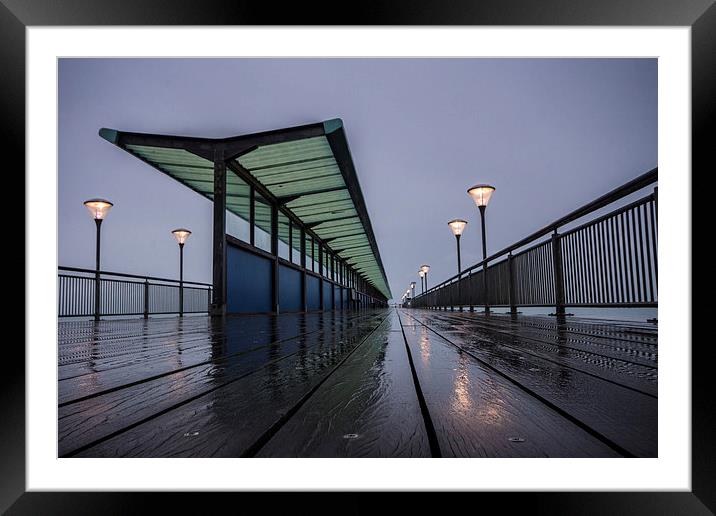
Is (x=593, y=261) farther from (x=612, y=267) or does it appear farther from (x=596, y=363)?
(x=596, y=363)

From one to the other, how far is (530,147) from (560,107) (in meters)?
8.82

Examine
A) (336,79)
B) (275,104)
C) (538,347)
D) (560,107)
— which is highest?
(336,79)

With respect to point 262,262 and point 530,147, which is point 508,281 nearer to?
point 262,262

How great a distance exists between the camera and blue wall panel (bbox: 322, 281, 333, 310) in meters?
15.2

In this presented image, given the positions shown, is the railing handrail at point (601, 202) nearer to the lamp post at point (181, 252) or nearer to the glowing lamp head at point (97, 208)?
the glowing lamp head at point (97, 208)

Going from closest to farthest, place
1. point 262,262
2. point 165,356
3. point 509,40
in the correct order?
point 509,40
point 165,356
point 262,262

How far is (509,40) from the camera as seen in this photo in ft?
2.71

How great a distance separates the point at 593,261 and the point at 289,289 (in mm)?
7806

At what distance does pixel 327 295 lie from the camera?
15859 millimetres

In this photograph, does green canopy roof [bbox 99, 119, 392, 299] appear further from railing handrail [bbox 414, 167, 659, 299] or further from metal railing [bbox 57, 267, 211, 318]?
railing handrail [bbox 414, 167, 659, 299]

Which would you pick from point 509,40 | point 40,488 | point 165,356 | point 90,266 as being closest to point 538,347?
point 509,40

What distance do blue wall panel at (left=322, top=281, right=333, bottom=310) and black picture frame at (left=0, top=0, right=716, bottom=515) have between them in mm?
14228

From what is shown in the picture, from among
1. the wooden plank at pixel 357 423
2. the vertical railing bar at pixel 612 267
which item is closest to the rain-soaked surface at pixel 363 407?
the wooden plank at pixel 357 423

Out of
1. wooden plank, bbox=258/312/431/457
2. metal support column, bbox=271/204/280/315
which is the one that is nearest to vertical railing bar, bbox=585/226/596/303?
wooden plank, bbox=258/312/431/457
